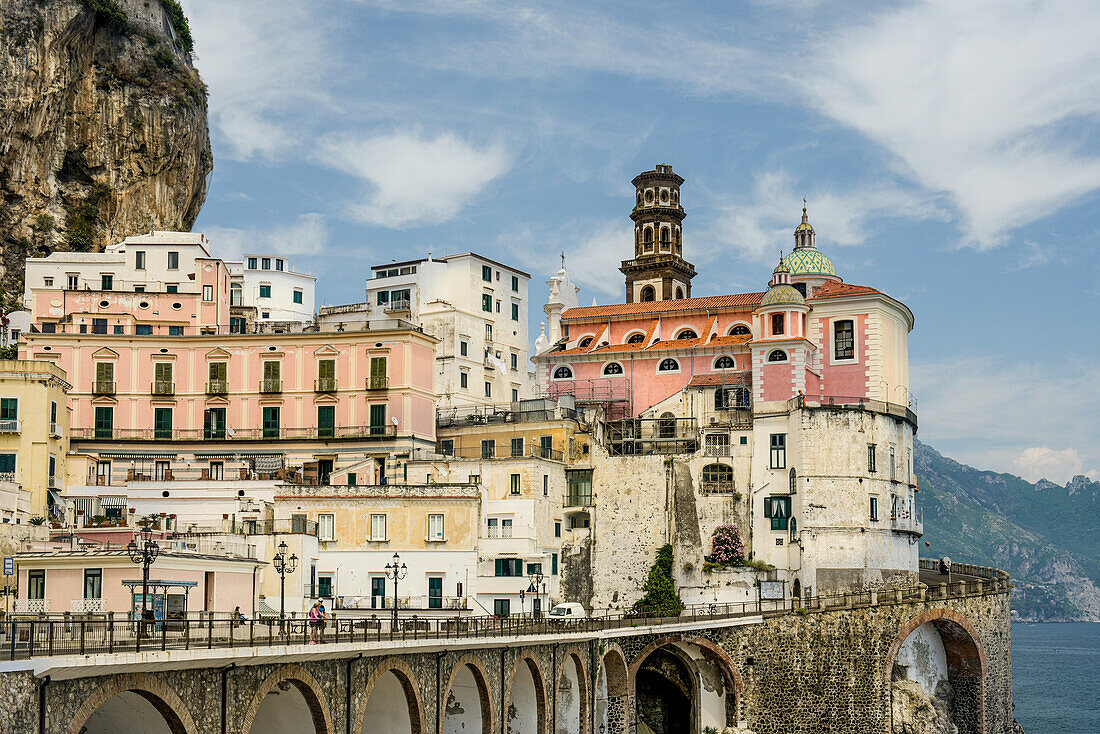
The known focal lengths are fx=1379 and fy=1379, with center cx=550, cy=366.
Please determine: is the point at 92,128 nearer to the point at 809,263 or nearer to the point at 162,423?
the point at 162,423

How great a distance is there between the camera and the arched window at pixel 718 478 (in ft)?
275

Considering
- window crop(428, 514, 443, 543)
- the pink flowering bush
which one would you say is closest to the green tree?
the pink flowering bush

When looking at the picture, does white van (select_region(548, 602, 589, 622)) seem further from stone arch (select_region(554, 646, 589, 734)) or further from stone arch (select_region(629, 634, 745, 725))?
stone arch (select_region(629, 634, 745, 725))

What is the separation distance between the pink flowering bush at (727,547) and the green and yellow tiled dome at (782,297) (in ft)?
48.2

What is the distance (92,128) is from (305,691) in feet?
225

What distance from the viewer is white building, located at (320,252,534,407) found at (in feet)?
317

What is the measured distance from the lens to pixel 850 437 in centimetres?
8262

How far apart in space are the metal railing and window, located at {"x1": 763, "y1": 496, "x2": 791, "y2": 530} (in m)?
4.70

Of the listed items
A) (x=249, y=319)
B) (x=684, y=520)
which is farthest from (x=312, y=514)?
(x=249, y=319)

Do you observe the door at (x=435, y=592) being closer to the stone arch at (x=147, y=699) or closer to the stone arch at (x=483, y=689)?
the stone arch at (x=483, y=689)

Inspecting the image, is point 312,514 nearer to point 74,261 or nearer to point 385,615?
point 385,615

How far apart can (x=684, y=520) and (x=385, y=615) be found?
70.7 feet

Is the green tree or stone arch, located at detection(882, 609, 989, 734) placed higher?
the green tree

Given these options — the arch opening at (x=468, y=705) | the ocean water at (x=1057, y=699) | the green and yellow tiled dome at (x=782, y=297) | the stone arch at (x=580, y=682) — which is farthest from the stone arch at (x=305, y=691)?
the ocean water at (x=1057, y=699)
